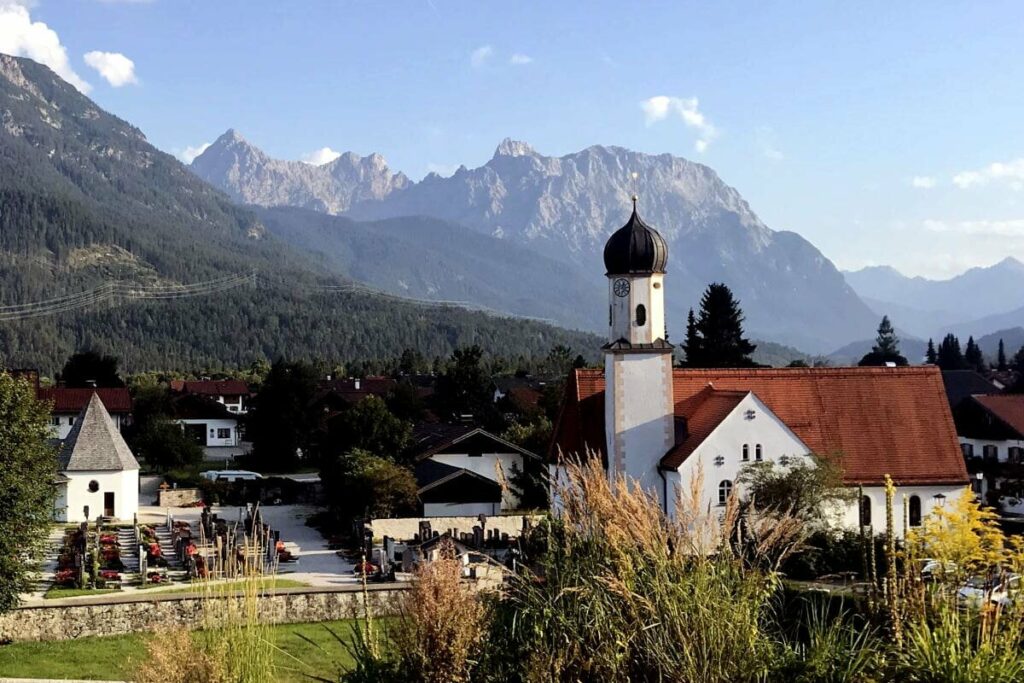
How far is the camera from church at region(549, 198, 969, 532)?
33.5m

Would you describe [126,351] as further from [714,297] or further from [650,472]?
[650,472]

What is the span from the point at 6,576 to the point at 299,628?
258 inches

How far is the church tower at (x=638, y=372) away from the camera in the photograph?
35.0 meters

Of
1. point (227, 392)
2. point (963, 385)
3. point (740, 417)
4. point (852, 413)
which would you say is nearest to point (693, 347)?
point (963, 385)

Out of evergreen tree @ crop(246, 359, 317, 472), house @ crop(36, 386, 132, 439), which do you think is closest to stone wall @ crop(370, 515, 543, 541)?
evergreen tree @ crop(246, 359, 317, 472)

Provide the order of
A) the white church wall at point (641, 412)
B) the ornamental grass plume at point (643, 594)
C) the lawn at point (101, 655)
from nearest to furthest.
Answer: the ornamental grass plume at point (643, 594) → the lawn at point (101, 655) → the white church wall at point (641, 412)

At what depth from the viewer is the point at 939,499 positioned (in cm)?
3444

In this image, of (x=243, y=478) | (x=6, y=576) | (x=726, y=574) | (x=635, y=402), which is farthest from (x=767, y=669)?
(x=243, y=478)

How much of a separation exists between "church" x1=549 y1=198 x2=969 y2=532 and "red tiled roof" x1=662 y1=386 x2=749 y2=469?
1.7 inches

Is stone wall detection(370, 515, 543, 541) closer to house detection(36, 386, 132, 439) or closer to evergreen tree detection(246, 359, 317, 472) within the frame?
evergreen tree detection(246, 359, 317, 472)

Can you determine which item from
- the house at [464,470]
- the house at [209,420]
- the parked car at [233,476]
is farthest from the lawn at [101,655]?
the house at [209,420]

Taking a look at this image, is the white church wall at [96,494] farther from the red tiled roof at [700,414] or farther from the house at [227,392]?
the house at [227,392]

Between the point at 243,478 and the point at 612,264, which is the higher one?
the point at 612,264

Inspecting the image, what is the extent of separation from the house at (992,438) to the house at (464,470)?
850 inches
